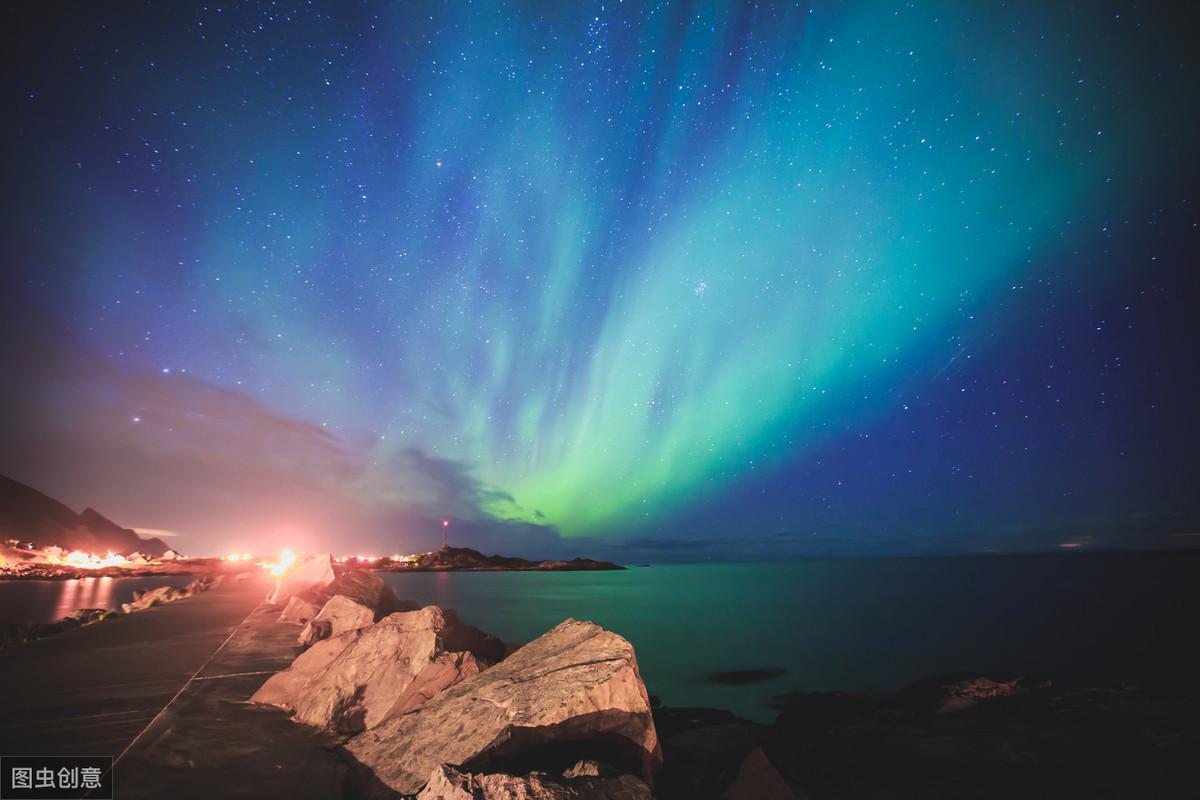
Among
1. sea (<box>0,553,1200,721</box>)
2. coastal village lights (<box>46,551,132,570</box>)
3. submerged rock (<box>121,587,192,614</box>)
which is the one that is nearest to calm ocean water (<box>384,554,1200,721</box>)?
sea (<box>0,553,1200,721</box>)

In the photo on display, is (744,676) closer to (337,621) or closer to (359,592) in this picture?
(359,592)

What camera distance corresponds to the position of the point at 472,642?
12703 millimetres

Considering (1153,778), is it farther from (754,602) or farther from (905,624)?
(754,602)

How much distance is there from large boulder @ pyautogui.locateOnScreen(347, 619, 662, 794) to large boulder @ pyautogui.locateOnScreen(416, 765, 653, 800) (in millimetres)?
1299

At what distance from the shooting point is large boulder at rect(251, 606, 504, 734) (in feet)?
26.6

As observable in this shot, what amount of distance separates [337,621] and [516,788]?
11.0 meters

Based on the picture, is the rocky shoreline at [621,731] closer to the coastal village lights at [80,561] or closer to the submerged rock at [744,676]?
the submerged rock at [744,676]

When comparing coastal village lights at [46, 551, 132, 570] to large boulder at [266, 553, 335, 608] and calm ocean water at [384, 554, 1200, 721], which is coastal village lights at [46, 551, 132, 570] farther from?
large boulder at [266, 553, 335, 608]

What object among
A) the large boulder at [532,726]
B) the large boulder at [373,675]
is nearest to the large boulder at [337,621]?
the large boulder at [373,675]

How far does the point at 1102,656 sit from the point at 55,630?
47.9 m

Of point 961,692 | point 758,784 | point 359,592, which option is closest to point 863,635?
point 961,692

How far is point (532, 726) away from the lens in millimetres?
6246

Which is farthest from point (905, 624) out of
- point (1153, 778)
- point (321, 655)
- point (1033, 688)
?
point (321, 655)

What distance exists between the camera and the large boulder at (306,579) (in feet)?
72.2
